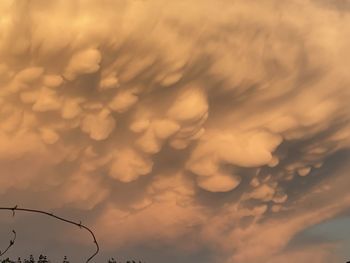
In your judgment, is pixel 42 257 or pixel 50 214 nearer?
pixel 50 214

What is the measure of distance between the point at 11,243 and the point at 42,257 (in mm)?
177831

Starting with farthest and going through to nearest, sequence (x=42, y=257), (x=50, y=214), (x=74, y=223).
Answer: (x=42, y=257) → (x=74, y=223) → (x=50, y=214)

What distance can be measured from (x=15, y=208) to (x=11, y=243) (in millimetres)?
732

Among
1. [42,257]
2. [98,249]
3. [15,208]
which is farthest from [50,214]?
[42,257]

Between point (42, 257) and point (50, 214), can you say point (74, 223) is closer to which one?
point (50, 214)

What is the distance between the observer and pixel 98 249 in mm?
11898

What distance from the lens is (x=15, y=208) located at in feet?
35.6

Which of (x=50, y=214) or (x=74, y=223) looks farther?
(x=74, y=223)

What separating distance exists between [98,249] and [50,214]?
191 centimetres

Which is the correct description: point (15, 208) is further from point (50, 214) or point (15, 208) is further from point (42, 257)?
point (42, 257)

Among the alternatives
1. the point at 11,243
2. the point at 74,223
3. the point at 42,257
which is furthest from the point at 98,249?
the point at 42,257

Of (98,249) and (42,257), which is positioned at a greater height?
(42,257)

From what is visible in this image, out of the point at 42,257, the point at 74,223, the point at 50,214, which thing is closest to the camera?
the point at 50,214

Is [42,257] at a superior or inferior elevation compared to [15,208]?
superior
